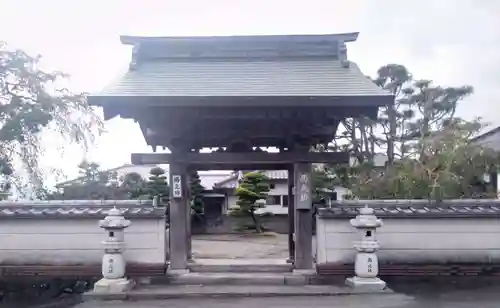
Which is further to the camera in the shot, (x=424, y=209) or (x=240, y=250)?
(x=240, y=250)

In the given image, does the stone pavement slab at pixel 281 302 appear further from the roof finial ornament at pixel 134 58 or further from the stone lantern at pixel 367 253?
the roof finial ornament at pixel 134 58

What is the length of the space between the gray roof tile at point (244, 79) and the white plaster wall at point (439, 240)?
2.27 m

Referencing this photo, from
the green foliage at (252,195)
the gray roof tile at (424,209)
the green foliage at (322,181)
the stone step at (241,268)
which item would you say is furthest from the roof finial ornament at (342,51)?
the green foliage at (252,195)

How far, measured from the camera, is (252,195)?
23797 millimetres

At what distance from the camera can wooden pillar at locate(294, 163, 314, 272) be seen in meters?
8.86

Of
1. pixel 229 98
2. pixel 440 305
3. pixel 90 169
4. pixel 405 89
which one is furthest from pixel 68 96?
pixel 405 89

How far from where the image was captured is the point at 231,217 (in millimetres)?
24531

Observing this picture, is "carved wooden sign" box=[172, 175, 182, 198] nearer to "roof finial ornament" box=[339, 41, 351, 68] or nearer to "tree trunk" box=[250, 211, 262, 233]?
"roof finial ornament" box=[339, 41, 351, 68]

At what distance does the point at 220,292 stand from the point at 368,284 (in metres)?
2.24

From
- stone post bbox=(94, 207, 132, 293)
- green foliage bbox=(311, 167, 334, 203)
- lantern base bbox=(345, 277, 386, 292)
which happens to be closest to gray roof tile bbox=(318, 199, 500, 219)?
lantern base bbox=(345, 277, 386, 292)

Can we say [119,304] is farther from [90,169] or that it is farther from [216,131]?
[90,169]

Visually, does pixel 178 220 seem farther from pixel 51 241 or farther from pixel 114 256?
pixel 51 241

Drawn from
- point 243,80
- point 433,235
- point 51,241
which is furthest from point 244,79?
point 51,241

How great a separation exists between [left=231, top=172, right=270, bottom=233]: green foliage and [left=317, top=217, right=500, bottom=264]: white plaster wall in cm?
1508
